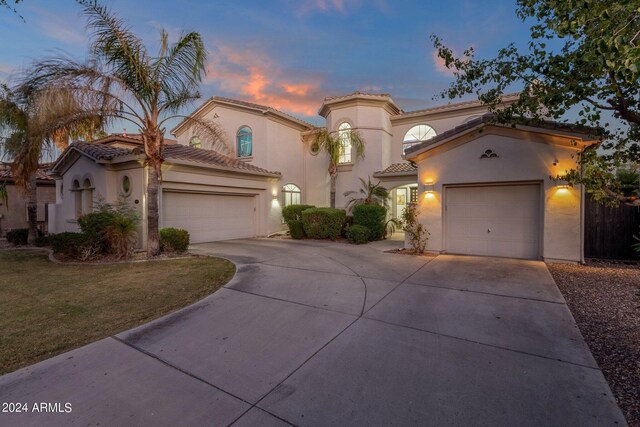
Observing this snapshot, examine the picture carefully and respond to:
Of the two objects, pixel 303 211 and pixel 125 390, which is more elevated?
pixel 303 211

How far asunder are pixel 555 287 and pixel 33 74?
45.3ft

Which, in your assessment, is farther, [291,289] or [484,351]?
[291,289]

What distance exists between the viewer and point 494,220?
9.33 m

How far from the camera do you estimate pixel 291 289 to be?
5.78m

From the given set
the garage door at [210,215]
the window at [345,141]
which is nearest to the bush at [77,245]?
the garage door at [210,215]

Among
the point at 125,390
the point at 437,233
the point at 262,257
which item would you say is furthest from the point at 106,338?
the point at 437,233

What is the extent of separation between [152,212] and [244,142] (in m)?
9.24

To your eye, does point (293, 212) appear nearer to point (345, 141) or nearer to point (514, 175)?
point (345, 141)

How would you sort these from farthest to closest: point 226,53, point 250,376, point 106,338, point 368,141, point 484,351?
point 368,141 → point 226,53 → point 106,338 → point 484,351 → point 250,376

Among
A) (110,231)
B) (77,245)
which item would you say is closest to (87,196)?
(77,245)

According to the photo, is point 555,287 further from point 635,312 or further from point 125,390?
point 125,390

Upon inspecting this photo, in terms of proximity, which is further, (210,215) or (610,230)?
(210,215)

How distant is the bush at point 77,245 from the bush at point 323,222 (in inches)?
322

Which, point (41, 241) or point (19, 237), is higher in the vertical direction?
point (19, 237)
